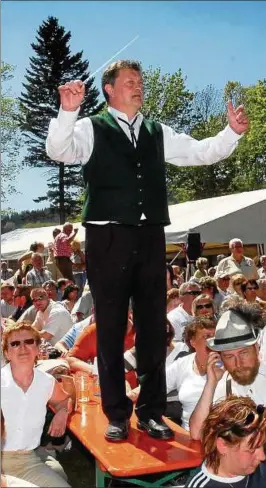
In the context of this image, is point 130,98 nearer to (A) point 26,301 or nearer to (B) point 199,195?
(A) point 26,301

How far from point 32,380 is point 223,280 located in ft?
12.1

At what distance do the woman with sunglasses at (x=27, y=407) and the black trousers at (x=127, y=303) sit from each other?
0.34 m

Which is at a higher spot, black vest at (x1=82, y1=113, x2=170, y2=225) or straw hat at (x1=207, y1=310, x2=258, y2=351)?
black vest at (x1=82, y1=113, x2=170, y2=225)

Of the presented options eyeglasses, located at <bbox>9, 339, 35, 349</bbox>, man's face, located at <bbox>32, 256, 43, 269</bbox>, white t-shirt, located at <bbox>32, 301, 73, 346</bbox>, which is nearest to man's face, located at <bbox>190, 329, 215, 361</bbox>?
eyeglasses, located at <bbox>9, 339, 35, 349</bbox>

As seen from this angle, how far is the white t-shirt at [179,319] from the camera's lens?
435cm

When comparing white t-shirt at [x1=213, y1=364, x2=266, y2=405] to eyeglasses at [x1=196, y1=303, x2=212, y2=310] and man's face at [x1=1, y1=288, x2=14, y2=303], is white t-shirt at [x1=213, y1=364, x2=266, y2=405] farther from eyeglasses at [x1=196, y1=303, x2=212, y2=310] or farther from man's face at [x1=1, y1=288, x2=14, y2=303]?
man's face at [x1=1, y1=288, x2=14, y2=303]

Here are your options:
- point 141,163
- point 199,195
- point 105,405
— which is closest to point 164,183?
point 141,163

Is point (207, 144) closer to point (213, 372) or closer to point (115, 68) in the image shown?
point (115, 68)

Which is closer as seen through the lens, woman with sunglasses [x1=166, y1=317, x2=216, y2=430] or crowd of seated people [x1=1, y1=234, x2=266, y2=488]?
crowd of seated people [x1=1, y1=234, x2=266, y2=488]

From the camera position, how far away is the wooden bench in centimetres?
188

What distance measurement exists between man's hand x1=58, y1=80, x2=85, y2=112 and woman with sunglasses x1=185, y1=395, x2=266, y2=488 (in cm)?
98

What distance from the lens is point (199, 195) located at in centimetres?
2005

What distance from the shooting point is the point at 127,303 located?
6.79 feet

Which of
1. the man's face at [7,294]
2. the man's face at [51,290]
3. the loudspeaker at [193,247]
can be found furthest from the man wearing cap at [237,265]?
the man's face at [7,294]
